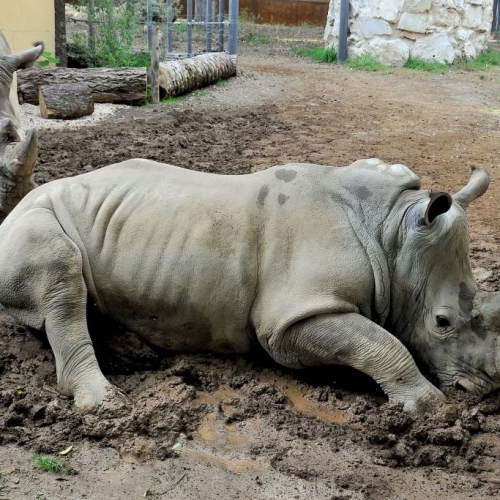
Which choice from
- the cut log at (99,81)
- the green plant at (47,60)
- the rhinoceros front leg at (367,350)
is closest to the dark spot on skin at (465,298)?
the rhinoceros front leg at (367,350)

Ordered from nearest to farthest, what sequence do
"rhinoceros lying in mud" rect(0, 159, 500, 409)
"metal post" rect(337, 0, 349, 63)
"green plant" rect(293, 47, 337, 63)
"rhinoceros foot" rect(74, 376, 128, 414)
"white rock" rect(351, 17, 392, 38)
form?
"rhinoceros foot" rect(74, 376, 128, 414) → "rhinoceros lying in mud" rect(0, 159, 500, 409) → "white rock" rect(351, 17, 392, 38) → "metal post" rect(337, 0, 349, 63) → "green plant" rect(293, 47, 337, 63)

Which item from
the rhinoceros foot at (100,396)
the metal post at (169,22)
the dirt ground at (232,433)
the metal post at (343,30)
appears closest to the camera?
the dirt ground at (232,433)

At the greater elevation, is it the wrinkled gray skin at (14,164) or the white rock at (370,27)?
the wrinkled gray skin at (14,164)

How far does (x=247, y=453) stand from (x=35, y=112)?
8.00 m

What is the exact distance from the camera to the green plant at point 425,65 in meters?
16.9

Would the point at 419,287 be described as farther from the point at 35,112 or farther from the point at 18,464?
the point at 35,112

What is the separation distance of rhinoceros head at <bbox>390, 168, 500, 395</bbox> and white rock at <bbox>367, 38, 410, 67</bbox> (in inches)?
536

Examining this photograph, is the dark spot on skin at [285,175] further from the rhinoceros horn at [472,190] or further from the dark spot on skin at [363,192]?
the rhinoceros horn at [472,190]

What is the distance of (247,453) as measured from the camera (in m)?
3.53

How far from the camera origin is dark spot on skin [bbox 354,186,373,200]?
4297mm

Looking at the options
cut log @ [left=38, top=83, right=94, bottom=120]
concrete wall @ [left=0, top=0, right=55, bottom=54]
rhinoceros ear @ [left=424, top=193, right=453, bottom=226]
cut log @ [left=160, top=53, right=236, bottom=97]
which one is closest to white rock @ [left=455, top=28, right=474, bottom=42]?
cut log @ [left=160, top=53, right=236, bottom=97]

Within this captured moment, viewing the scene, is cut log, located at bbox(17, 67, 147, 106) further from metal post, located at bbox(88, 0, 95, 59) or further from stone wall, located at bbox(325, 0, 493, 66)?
stone wall, located at bbox(325, 0, 493, 66)

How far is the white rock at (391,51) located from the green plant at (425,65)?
13 cm

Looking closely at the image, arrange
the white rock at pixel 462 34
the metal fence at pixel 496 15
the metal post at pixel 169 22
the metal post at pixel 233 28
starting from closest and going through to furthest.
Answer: the metal post at pixel 169 22
the metal post at pixel 233 28
the white rock at pixel 462 34
the metal fence at pixel 496 15
